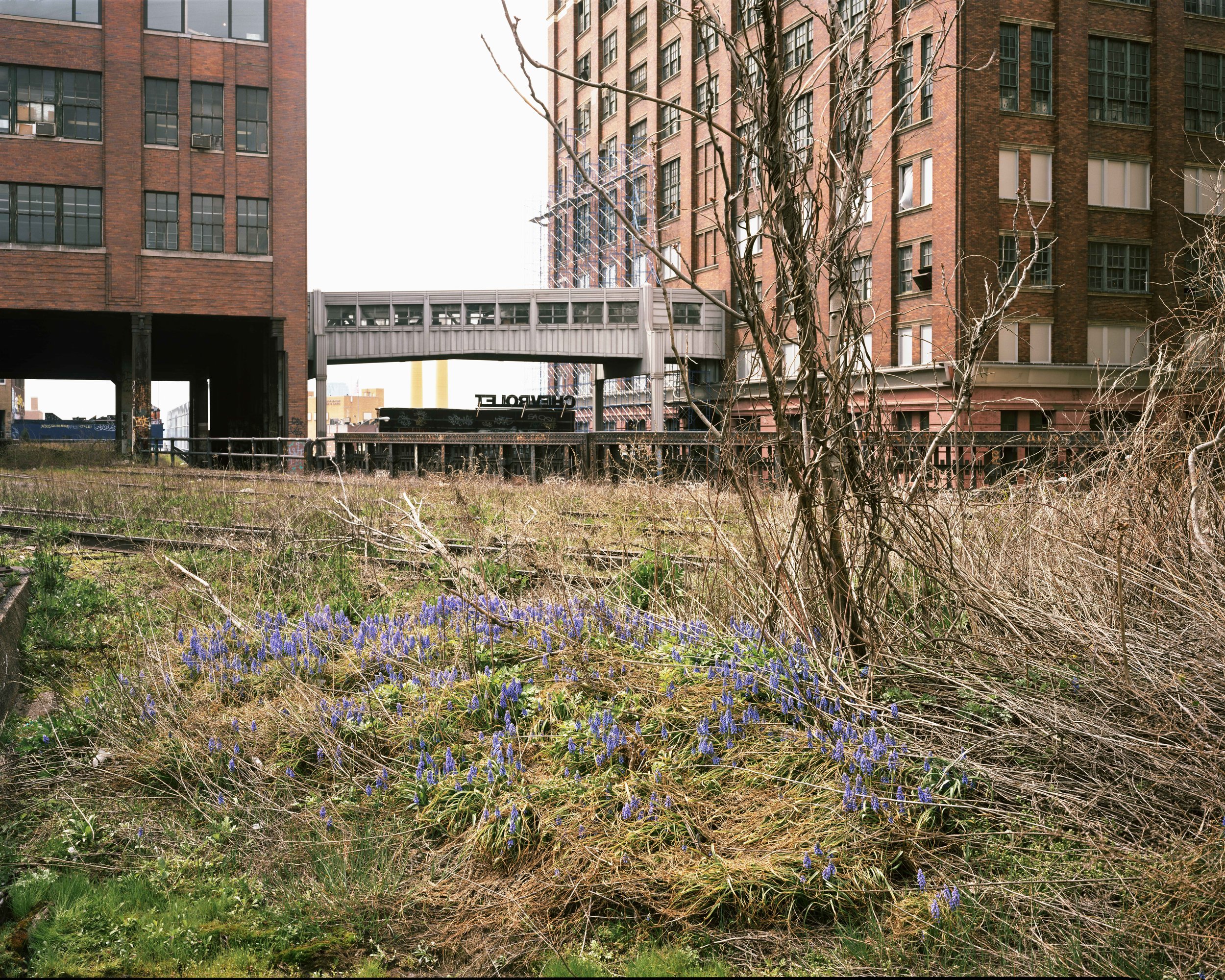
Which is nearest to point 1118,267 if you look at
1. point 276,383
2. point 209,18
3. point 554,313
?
point 554,313

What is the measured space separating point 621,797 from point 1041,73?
4028 cm

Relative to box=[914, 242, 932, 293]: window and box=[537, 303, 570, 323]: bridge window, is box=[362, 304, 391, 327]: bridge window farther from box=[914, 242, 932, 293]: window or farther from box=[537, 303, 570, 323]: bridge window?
box=[914, 242, 932, 293]: window

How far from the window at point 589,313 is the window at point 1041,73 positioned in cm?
2039

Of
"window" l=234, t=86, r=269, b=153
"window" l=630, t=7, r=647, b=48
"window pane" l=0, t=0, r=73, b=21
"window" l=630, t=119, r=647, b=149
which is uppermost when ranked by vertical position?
"window" l=630, t=7, r=647, b=48

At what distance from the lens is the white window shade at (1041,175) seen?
37031 millimetres

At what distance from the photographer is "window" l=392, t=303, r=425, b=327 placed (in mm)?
46438

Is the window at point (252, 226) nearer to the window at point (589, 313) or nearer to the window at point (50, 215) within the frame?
the window at point (50, 215)

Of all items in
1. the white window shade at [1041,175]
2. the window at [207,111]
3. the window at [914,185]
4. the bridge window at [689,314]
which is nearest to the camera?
the white window shade at [1041,175]

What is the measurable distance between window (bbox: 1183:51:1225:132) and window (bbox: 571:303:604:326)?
2538cm

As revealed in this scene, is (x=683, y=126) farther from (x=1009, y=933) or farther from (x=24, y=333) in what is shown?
(x=1009, y=933)

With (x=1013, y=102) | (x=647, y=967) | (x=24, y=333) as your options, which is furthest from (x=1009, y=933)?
(x=24, y=333)

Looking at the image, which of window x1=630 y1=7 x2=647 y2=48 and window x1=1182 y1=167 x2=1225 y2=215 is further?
window x1=630 y1=7 x2=647 y2=48

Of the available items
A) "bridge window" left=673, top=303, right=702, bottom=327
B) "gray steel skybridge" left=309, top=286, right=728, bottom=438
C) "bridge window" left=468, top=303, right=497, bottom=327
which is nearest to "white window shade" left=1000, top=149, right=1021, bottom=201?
"gray steel skybridge" left=309, top=286, right=728, bottom=438

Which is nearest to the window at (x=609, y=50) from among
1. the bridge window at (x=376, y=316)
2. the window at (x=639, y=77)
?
the window at (x=639, y=77)
